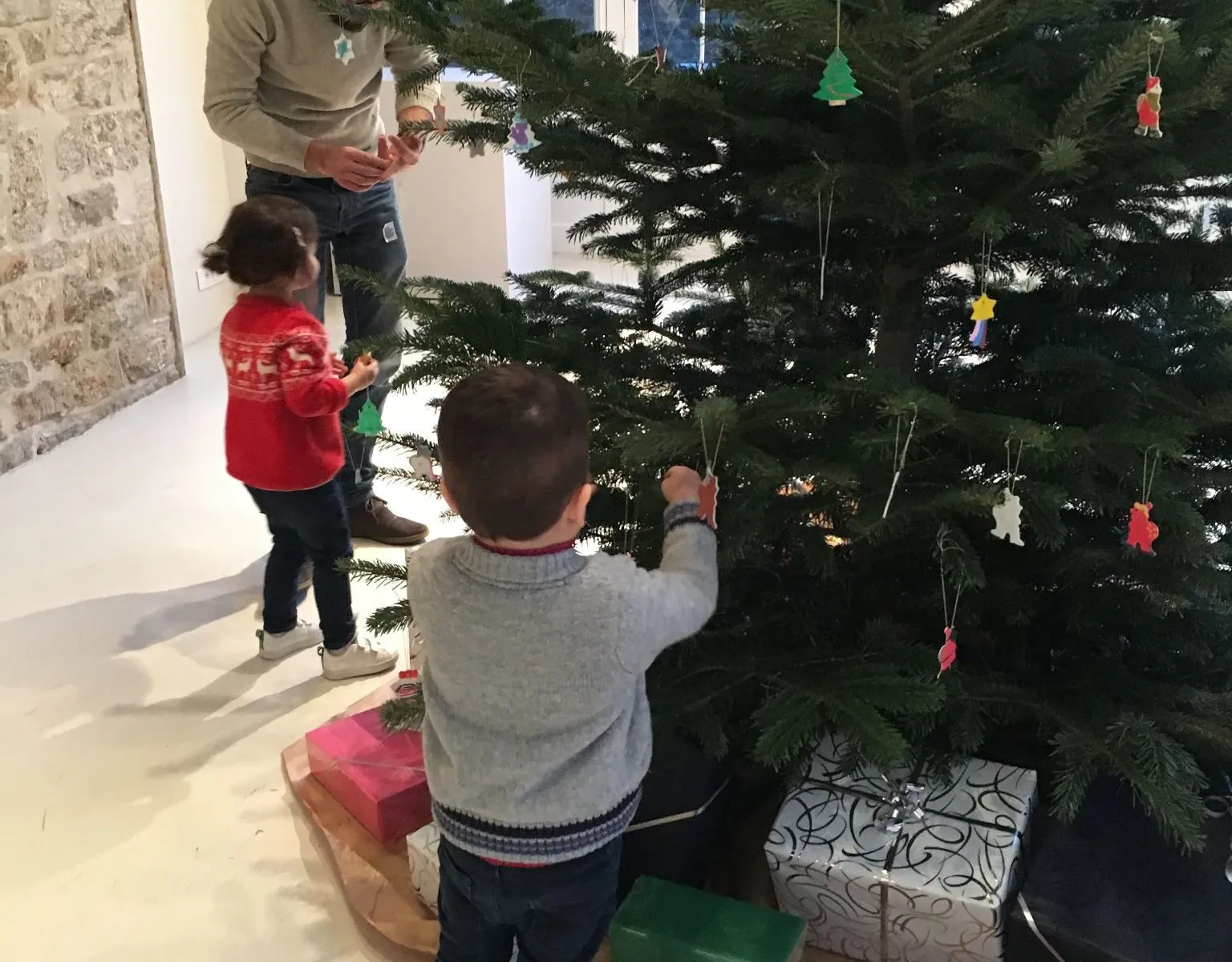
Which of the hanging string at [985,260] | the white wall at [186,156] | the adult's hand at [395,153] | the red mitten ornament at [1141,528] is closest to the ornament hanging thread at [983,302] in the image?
the hanging string at [985,260]

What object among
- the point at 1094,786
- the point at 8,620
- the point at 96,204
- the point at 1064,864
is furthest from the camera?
the point at 96,204

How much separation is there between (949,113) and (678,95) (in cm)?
25

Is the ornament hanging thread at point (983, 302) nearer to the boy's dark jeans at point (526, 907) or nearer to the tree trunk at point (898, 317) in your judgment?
the tree trunk at point (898, 317)

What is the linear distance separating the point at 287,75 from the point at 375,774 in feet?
4.18

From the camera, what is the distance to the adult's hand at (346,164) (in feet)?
6.43

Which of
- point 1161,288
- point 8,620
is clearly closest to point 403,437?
point 1161,288

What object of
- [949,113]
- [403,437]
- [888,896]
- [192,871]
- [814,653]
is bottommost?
[192,871]

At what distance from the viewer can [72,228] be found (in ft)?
10.1

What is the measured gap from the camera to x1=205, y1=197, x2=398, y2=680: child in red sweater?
1783mm

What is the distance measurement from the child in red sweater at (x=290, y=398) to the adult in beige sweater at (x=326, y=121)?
10 centimetres

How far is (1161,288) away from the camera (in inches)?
50.8

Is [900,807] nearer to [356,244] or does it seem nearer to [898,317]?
[898,317]

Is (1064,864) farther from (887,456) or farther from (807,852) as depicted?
(887,456)

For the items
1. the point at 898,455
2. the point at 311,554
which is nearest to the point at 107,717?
the point at 311,554
